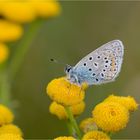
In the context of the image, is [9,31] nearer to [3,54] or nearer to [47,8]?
[3,54]

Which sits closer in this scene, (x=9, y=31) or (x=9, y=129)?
(x=9, y=129)

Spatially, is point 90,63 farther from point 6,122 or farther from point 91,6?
point 91,6

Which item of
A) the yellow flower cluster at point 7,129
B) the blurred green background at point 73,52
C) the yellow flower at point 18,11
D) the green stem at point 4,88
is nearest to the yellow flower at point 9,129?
the yellow flower cluster at point 7,129

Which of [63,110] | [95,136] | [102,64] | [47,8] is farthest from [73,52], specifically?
[95,136]

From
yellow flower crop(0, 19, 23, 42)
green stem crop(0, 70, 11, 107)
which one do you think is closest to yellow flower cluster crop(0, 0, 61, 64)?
yellow flower crop(0, 19, 23, 42)

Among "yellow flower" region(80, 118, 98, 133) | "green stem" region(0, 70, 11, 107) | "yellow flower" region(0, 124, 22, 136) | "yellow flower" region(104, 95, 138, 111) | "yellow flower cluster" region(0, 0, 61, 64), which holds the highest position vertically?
"yellow flower cluster" region(0, 0, 61, 64)

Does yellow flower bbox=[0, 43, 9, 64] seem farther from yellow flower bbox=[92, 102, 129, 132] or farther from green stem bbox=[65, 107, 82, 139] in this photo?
yellow flower bbox=[92, 102, 129, 132]
